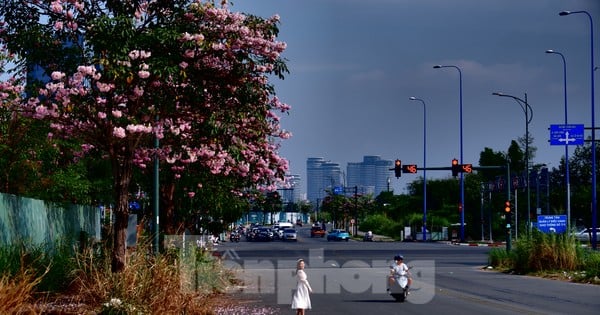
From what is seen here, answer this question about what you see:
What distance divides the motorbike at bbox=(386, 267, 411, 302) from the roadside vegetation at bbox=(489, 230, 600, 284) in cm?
1254

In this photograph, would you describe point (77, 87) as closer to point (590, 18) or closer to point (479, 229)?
point (590, 18)

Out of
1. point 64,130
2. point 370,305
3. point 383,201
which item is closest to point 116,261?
point 64,130

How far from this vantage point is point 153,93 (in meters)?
17.9

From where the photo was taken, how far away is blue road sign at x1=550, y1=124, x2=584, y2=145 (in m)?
48.5

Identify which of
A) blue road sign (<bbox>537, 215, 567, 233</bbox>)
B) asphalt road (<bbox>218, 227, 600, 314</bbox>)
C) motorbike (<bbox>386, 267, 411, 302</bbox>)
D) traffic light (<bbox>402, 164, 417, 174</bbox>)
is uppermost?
traffic light (<bbox>402, 164, 417, 174</bbox>)

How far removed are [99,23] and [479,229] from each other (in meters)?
89.3

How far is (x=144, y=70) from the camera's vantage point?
16.2 m

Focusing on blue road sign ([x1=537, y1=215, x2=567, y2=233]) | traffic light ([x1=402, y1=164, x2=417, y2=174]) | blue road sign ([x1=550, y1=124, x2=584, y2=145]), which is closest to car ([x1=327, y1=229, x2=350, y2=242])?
traffic light ([x1=402, y1=164, x2=417, y2=174])

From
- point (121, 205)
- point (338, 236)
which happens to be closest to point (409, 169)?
point (338, 236)

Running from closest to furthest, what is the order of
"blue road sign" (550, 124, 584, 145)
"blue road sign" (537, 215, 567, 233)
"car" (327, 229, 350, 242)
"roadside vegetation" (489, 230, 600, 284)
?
"roadside vegetation" (489, 230, 600, 284) < "blue road sign" (537, 215, 567, 233) < "blue road sign" (550, 124, 584, 145) < "car" (327, 229, 350, 242)

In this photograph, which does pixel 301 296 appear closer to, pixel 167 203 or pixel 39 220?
pixel 39 220

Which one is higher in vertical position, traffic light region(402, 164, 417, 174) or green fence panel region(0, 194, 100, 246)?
traffic light region(402, 164, 417, 174)

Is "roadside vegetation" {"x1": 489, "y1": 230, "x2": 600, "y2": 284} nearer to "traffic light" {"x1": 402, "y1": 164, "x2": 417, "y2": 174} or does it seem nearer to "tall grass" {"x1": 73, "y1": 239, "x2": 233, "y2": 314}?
"tall grass" {"x1": 73, "y1": 239, "x2": 233, "y2": 314}

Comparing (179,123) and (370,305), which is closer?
(179,123)
